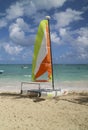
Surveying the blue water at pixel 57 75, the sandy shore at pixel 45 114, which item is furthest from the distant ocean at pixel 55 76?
the sandy shore at pixel 45 114

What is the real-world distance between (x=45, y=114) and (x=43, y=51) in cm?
Answer: 419

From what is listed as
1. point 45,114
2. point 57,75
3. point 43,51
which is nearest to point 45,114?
point 45,114

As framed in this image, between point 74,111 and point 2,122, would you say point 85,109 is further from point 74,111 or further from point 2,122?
point 2,122

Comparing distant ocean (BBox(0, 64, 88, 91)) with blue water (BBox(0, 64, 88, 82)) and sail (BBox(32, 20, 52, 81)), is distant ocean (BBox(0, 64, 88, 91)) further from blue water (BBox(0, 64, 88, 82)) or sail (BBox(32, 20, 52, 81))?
sail (BBox(32, 20, 52, 81))

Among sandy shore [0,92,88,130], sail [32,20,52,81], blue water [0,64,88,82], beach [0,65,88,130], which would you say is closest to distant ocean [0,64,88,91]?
blue water [0,64,88,82]

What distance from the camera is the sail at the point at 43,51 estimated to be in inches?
456

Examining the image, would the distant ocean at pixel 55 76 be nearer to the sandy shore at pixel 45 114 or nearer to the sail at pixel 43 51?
the sail at pixel 43 51

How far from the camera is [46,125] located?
695 centimetres

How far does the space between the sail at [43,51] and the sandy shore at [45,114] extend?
5.72 ft

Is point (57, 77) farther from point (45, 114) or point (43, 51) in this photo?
point (45, 114)

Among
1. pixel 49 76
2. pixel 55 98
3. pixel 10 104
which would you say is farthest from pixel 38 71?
pixel 10 104

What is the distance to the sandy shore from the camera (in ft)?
22.6

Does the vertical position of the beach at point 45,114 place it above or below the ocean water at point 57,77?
below

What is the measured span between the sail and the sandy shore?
1742 millimetres
